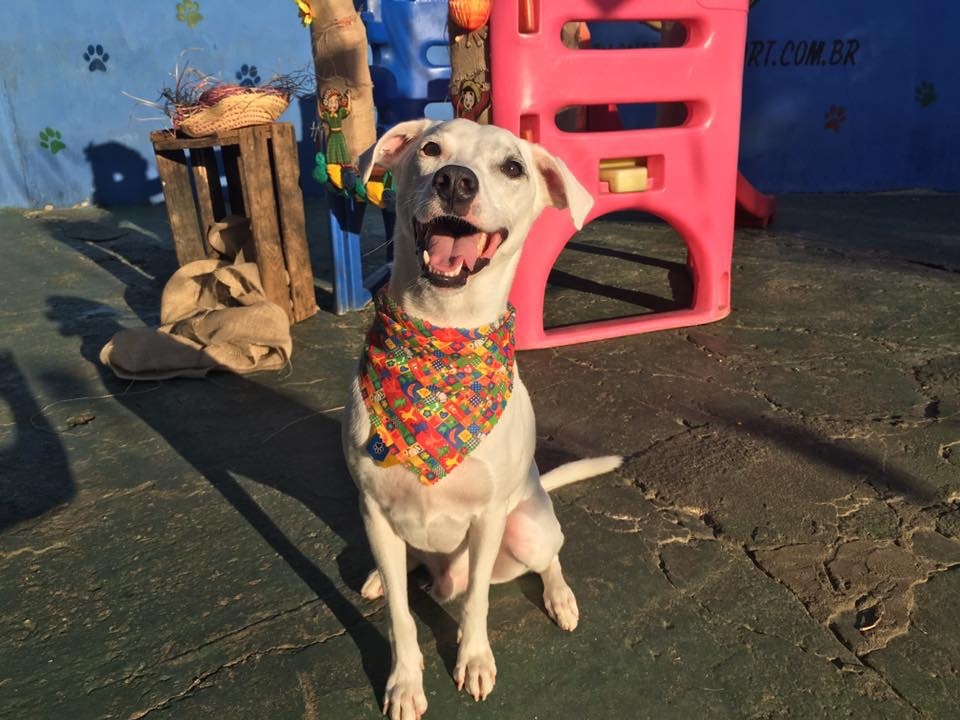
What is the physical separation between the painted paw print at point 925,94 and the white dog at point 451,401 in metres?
7.45

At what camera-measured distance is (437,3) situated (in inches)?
211

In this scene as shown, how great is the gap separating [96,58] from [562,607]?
797 cm

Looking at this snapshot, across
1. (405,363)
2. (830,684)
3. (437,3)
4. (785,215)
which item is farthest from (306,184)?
(830,684)

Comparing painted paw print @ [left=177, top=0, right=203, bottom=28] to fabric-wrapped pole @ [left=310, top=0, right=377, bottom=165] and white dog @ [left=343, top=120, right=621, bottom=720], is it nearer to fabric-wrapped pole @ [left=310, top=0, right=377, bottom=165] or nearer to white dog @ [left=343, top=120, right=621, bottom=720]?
fabric-wrapped pole @ [left=310, top=0, right=377, bottom=165]

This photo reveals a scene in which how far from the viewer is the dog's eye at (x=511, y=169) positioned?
1.98 meters

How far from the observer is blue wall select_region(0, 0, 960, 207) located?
299 inches

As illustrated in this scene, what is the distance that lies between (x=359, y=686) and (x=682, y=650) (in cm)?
81

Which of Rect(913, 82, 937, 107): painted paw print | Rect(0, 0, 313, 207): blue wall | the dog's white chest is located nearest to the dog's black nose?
the dog's white chest

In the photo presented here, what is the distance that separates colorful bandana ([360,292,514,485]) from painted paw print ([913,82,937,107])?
776 centimetres

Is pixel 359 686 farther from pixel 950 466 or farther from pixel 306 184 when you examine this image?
pixel 306 184

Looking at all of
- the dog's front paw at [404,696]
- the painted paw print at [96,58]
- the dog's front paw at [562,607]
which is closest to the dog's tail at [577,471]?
the dog's front paw at [562,607]

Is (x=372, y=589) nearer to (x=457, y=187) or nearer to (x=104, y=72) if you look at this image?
(x=457, y=187)

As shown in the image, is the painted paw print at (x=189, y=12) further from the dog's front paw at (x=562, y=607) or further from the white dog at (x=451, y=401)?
the dog's front paw at (x=562, y=607)

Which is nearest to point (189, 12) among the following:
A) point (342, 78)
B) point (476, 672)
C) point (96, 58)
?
point (96, 58)
